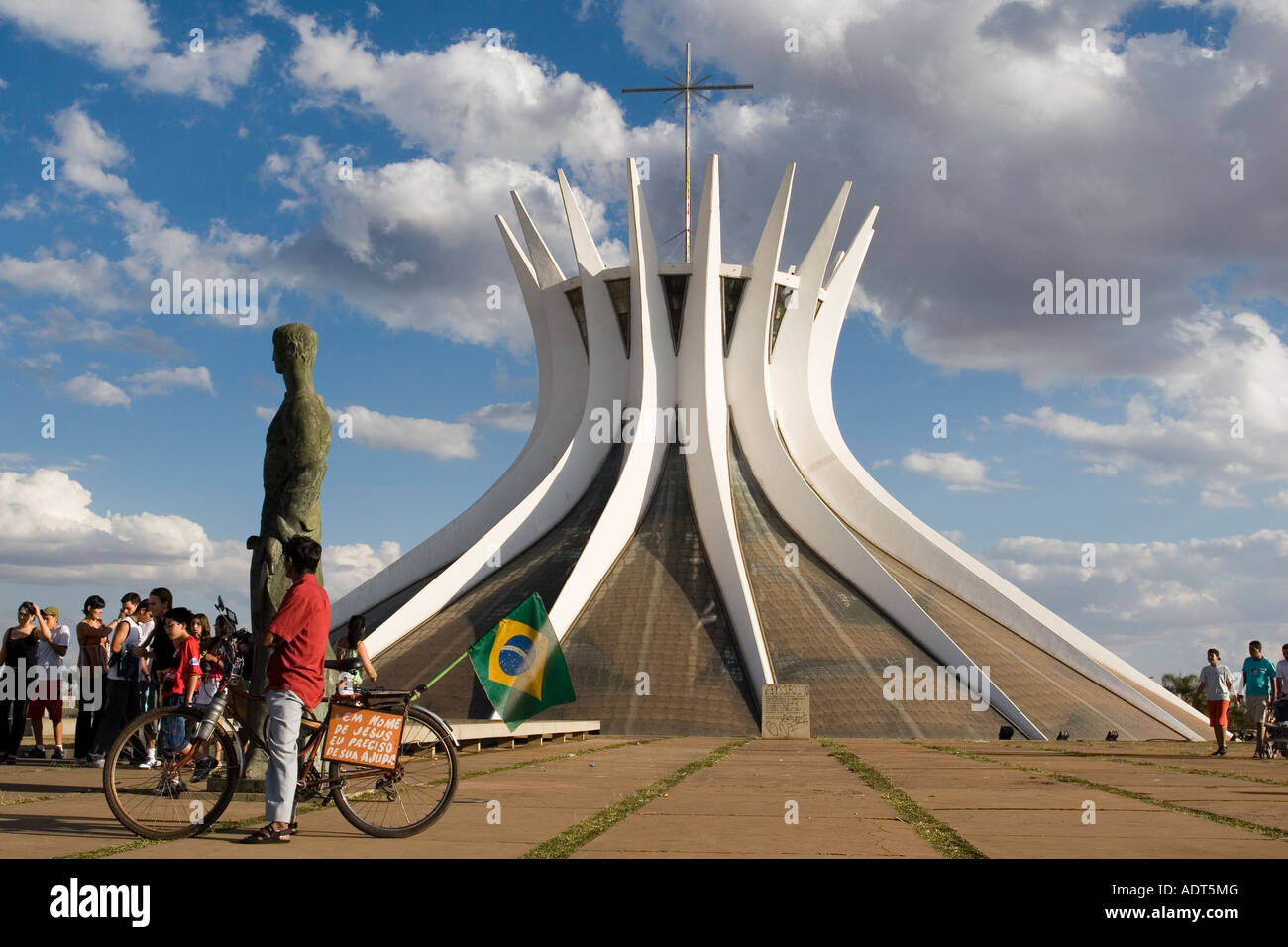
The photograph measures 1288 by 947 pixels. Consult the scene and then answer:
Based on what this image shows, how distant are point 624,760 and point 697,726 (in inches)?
304

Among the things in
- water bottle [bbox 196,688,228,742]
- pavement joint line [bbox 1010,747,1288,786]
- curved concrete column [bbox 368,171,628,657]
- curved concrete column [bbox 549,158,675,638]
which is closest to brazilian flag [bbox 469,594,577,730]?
pavement joint line [bbox 1010,747,1288,786]

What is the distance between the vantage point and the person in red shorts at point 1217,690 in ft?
44.0

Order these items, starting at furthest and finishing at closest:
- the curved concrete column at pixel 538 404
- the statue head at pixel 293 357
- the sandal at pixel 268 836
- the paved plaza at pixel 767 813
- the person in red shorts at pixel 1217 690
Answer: the curved concrete column at pixel 538 404 < the person in red shorts at pixel 1217 690 < the statue head at pixel 293 357 < the sandal at pixel 268 836 < the paved plaza at pixel 767 813

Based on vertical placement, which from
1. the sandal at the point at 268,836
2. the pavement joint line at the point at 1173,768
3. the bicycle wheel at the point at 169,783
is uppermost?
the bicycle wheel at the point at 169,783

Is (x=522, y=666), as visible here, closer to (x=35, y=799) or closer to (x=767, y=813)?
(x=35, y=799)

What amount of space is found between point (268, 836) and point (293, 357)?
362cm

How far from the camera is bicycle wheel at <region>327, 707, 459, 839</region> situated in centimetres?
564

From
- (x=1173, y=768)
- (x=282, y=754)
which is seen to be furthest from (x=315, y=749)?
(x=1173, y=768)

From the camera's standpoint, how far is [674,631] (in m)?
21.1

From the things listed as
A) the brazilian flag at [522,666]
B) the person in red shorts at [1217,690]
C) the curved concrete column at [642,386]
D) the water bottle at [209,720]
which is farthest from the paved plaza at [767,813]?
the curved concrete column at [642,386]

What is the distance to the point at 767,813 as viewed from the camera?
254 inches

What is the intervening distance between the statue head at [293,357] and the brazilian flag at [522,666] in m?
4.88

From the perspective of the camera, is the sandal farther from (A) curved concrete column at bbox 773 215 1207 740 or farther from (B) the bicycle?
(A) curved concrete column at bbox 773 215 1207 740

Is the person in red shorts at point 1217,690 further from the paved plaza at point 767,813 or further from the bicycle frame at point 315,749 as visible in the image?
the bicycle frame at point 315,749
